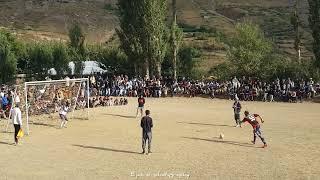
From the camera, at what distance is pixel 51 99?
102 feet

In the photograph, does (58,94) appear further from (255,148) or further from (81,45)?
(81,45)

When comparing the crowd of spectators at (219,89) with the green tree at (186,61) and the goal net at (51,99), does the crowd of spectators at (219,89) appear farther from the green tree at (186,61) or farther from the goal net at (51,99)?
the goal net at (51,99)

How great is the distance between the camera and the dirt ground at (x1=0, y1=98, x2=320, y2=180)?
17.8m

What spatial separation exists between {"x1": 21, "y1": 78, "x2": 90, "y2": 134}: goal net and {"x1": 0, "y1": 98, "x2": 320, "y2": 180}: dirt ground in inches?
36.7

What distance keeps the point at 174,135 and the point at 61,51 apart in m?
36.2

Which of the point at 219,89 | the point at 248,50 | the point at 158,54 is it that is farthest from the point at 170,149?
the point at 158,54

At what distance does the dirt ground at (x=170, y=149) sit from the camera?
17766 millimetres

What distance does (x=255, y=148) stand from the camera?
859 inches

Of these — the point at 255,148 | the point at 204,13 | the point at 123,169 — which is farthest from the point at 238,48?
the point at 204,13

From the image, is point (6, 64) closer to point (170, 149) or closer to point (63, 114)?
point (63, 114)

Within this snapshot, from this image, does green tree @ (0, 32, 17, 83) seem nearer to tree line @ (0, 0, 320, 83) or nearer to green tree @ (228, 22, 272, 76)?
tree line @ (0, 0, 320, 83)

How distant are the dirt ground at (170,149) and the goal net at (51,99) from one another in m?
0.93

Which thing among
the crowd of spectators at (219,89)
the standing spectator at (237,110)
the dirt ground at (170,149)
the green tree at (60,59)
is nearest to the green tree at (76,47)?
the green tree at (60,59)

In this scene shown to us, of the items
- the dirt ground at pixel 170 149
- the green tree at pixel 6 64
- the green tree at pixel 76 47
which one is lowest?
the dirt ground at pixel 170 149
